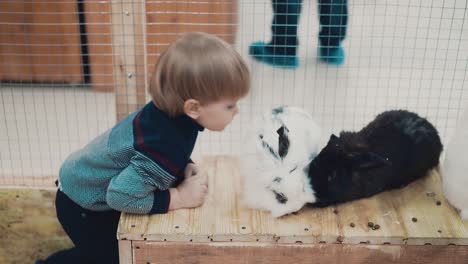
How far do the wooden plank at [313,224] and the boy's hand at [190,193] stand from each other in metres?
0.02

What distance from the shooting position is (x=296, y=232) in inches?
→ 45.8

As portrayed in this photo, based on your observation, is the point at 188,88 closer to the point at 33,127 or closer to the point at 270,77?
the point at 33,127

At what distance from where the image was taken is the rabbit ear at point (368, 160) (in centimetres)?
120

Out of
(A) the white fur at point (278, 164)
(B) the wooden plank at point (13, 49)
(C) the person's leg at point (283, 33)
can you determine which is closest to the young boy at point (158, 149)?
(A) the white fur at point (278, 164)

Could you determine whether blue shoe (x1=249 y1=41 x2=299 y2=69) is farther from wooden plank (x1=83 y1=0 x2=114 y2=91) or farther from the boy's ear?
the boy's ear

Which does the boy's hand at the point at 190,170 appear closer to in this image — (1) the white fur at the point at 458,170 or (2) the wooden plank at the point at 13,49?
(1) the white fur at the point at 458,170

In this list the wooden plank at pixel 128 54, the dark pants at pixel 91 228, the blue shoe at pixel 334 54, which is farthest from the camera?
the blue shoe at pixel 334 54

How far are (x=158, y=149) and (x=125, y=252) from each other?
232mm

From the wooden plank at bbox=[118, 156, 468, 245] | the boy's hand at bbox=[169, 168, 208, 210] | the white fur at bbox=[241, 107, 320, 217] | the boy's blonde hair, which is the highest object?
the boy's blonde hair

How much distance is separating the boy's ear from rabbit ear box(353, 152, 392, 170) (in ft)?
1.14

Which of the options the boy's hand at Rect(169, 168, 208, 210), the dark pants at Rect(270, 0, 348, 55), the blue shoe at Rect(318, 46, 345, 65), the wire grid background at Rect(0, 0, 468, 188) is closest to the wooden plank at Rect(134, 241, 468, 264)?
the boy's hand at Rect(169, 168, 208, 210)

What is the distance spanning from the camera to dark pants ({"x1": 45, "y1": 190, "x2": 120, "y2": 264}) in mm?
1265

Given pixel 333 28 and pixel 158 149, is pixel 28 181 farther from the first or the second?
pixel 333 28

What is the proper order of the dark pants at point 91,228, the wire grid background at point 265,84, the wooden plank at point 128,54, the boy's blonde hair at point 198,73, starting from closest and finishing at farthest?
the boy's blonde hair at point 198,73, the dark pants at point 91,228, the wooden plank at point 128,54, the wire grid background at point 265,84
